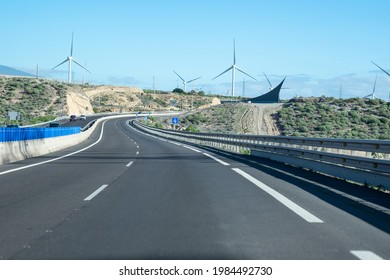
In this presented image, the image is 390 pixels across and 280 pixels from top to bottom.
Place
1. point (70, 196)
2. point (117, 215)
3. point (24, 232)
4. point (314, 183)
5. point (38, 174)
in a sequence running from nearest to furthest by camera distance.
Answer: point (24, 232)
point (117, 215)
point (70, 196)
point (314, 183)
point (38, 174)

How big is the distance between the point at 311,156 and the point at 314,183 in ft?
11.4

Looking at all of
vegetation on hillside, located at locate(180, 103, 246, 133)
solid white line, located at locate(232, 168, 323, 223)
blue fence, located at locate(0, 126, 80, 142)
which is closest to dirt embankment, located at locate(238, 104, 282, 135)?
vegetation on hillside, located at locate(180, 103, 246, 133)

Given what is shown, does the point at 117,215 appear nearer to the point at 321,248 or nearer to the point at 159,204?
the point at 159,204

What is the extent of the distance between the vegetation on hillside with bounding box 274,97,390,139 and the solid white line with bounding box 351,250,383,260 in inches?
2127

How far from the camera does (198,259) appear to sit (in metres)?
6.26

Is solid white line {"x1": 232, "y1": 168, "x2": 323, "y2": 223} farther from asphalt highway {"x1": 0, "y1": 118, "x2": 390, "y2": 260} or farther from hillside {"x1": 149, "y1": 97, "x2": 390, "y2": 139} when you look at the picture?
hillside {"x1": 149, "y1": 97, "x2": 390, "y2": 139}

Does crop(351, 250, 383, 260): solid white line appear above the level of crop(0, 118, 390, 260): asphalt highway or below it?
above

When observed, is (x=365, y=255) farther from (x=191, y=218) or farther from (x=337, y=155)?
(x=337, y=155)

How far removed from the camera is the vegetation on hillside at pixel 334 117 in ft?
219

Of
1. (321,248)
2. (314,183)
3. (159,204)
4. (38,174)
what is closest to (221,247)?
(321,248)

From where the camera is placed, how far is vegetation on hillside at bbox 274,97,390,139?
66.8 meters

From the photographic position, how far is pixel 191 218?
8.91 metres

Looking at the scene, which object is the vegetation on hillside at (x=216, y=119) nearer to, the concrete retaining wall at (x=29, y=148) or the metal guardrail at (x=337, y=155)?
the concrete retaining wall at (x=29, y=148)

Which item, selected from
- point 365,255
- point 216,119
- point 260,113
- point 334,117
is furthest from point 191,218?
point 216,119
